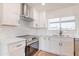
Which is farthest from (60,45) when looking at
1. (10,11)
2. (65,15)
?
(10,11)

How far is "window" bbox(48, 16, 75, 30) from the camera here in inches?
35.9

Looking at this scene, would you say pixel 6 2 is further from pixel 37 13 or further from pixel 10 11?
pixel 37 13

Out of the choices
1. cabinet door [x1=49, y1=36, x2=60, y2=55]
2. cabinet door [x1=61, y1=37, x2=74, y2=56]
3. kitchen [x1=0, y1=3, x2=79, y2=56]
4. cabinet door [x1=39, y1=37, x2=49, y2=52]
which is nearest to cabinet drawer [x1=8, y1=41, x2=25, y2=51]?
kitchen [x1=0, y1=3, x2=79, y2=56]

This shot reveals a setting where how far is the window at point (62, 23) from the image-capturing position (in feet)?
2.99

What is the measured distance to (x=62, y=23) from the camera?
96 centimetres

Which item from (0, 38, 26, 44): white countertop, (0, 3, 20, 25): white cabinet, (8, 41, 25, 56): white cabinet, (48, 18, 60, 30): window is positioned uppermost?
(0, 3, 20, 25): white cabinet

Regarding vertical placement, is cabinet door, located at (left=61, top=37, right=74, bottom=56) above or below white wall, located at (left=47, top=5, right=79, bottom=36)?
below

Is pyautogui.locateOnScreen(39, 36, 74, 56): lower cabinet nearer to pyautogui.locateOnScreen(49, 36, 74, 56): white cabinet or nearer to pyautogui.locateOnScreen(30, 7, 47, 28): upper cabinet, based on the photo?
pyautogui.locateOnScreen(49, 36, 74, 56): white cabinet

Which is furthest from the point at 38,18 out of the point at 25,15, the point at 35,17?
the point at 25,15

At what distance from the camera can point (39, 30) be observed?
3.07ft

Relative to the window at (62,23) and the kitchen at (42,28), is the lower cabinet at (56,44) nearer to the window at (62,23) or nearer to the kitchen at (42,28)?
the kitchen at (42,28)

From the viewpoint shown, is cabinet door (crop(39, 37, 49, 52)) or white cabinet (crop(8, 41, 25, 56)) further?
cabinet door (crop(39, 37, 49, 52))

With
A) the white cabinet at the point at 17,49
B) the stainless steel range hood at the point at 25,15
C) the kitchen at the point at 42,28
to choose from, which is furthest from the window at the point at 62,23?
the white cabinet at the point at 17,49

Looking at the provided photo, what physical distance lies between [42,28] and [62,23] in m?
0.22
